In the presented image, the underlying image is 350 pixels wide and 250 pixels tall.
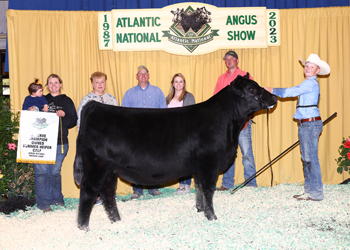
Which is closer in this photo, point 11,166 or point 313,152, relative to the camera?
point 313,152

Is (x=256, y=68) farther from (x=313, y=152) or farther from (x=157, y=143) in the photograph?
(x=157, y=143)

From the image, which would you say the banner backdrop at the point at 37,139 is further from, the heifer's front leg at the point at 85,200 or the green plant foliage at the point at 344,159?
the green plant foliage at the point at 344,159

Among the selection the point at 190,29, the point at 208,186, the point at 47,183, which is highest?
the point at 190,29

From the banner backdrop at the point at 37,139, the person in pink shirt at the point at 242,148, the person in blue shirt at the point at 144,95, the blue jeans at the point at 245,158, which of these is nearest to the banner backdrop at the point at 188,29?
the person in pink shirt at the point at 242,148

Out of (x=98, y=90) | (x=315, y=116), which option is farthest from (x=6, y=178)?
(x=315, y=116)

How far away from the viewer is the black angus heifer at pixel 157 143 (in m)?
3.01

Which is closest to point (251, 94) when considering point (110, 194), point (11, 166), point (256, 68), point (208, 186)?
point (208, 186)

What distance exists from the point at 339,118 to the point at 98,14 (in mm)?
3924

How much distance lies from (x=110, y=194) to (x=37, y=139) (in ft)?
4.08

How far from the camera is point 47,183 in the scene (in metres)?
4.11

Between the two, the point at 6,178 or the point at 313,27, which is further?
the point at 313,27

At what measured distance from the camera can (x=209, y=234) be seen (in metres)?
2.92

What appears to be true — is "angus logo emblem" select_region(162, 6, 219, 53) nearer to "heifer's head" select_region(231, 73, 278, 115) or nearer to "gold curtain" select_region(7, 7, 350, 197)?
"gold curtain" select_region(7, 7, 350, 197)

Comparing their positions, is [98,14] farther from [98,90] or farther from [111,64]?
[98,90]
